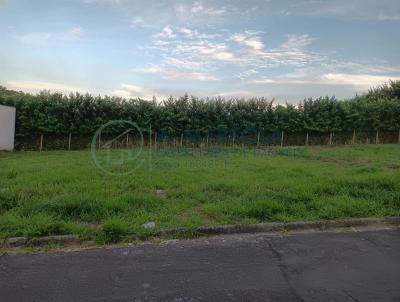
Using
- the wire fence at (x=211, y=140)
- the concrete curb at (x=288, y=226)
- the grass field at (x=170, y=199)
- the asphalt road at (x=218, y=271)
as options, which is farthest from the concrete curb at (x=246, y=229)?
the wire fence at (x=211, y=140)

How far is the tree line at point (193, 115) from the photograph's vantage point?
1897 cm

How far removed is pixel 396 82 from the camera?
29469 mm

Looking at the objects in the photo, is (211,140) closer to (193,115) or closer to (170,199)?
(193,115)

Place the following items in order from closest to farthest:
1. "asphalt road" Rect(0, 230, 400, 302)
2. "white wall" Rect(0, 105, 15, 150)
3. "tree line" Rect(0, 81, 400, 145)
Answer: "asphalt road" Rect(0, 230, 400, 302)
"white wall" Rect(0, 105, 15, 150)
"tree line" Rect(0, 81, 400, 145)

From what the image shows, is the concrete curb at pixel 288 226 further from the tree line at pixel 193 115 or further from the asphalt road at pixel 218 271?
the tree line at pixel 193 115

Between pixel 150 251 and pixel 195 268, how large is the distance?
30.2 inches

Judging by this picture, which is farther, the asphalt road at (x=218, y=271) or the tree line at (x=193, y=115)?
the tree line at (x=193, y=115)

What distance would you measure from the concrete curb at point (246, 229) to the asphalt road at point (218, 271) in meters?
0.27

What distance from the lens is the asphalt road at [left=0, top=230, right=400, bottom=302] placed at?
3.24m

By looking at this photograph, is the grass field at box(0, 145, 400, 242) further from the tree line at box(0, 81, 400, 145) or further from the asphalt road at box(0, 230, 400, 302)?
the tree line at box(0, 81, 400, 145)

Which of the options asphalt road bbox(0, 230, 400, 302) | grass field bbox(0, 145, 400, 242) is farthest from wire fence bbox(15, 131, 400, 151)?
asphalt road bbox(0, 230, 400, 302)

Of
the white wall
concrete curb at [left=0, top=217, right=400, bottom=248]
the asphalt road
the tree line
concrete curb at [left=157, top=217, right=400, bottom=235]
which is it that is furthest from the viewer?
the tree line

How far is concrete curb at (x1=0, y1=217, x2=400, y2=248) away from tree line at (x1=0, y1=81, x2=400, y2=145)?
1503 centimetres

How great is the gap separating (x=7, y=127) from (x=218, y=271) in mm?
17345
